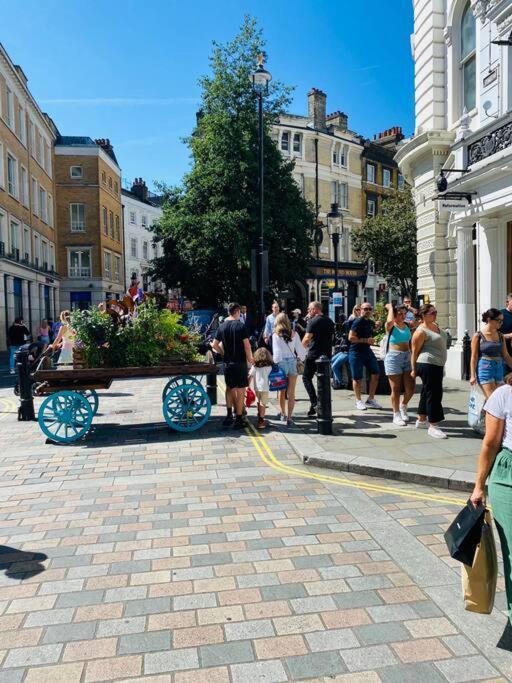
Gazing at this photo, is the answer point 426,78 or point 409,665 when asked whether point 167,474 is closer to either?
point 409,665

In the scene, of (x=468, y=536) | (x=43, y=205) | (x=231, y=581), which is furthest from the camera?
(x=43, y=205)

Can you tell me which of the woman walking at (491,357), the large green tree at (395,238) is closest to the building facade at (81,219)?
the large green tree at (395,238)

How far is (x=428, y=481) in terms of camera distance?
556cm

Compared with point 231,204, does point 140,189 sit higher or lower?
higher

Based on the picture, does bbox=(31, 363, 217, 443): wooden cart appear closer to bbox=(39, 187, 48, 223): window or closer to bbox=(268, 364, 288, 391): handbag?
bbox=(268, 364, 288, 391): handbag

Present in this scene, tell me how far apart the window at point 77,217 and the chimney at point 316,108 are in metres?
18.0

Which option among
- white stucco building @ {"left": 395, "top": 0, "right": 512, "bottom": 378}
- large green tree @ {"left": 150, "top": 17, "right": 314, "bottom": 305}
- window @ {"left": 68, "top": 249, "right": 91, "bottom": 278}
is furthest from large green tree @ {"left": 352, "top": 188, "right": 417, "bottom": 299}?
window @ {"left": 68, "top": 249, "right": 91, "bottom": 278}

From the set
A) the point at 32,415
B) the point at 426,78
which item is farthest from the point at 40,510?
the point at 426,78

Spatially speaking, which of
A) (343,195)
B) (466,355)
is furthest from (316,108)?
(466,355)

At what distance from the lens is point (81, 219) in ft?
A: 133

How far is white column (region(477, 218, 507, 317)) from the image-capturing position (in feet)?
38.9

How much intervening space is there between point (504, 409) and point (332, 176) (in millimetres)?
38144

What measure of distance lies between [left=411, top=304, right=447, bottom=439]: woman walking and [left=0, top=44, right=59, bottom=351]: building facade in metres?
22.5

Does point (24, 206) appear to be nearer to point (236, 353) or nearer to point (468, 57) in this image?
point (468, 57)
